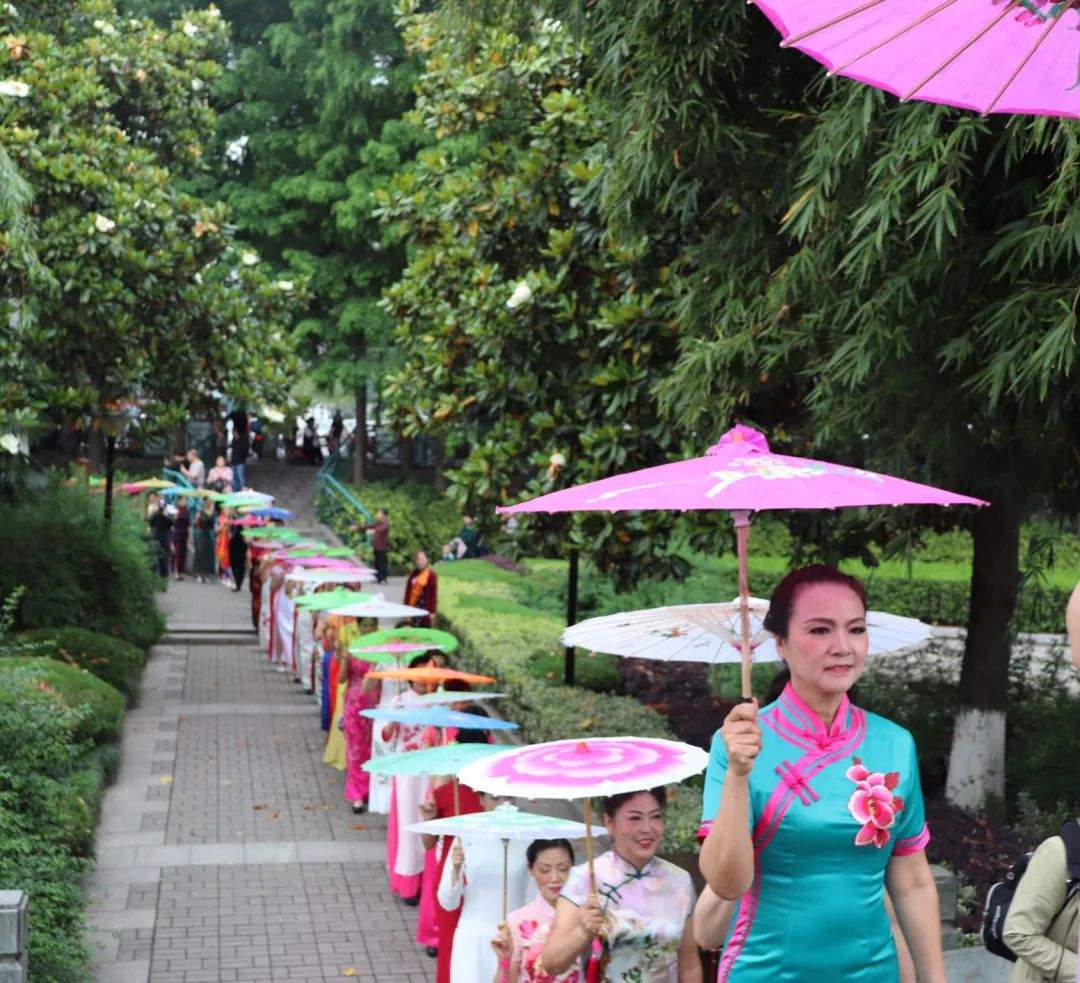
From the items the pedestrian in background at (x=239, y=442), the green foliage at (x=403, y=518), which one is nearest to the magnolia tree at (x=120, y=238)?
the green foliage at (x=403, y=518)

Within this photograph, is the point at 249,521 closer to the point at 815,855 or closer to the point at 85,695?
the point at 85,695

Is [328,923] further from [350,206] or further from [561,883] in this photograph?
[350,206]

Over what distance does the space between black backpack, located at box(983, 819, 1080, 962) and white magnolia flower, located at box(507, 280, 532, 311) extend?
9686mm

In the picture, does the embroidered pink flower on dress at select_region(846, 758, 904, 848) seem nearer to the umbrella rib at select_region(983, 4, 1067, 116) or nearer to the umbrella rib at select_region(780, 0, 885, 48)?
the umbrella rib at select_region(983, 4, 1067, 116)

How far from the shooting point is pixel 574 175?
14.2 metres

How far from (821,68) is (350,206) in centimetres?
2852

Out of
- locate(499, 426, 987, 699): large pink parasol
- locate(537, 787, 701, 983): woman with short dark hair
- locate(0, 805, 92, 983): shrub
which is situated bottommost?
locate(0, 805, 92, 983): shrub

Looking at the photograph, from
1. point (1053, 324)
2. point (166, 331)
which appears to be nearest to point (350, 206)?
point (166, 331)

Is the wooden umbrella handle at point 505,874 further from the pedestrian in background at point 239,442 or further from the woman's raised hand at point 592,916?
the pedestrian in background at point 239,442

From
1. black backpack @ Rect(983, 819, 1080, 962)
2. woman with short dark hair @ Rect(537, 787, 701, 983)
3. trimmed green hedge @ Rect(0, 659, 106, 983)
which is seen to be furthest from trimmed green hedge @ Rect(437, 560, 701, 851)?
black backpack @ Rect(983, 819, 1080, 962)

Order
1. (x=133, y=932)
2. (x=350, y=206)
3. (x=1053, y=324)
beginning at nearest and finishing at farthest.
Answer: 1. (x=1053, y=324)
2. (x=133, y=932)
3. (x=350, y=206)

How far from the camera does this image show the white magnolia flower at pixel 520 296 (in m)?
14.4

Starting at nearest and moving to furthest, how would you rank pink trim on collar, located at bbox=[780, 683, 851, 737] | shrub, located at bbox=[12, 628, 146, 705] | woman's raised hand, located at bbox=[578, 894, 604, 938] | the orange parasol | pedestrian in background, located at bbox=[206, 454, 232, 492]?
1. pink trim on collar, located at bbox=[780, 683, 851, 737]
2. woman's raised hand, located at bbox=[578, 894, 604, 938]
3. the orange parasol
4. shrub, located at bbox=[12, 628, 146, 705]
5. pedestrian in background, located at bbox=[206, 454, 232, 492]

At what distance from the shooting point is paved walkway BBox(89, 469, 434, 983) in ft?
35.8
